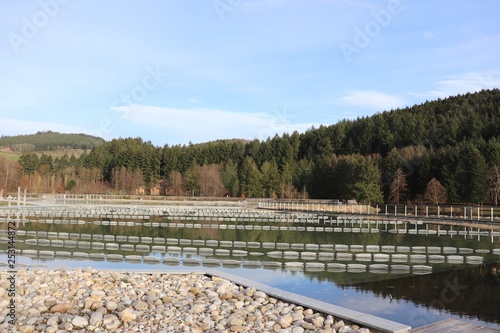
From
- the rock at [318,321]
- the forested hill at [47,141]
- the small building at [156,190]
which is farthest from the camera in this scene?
the forested hill at [47,141]

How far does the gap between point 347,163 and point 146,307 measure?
48913 mm

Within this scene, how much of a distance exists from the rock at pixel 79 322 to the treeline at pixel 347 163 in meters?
42.3

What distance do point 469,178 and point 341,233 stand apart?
26.7 metres

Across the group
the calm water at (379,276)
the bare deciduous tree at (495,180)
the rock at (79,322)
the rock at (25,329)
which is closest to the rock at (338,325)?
the calm water at (379,276)

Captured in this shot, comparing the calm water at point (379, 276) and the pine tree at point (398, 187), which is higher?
the pine tree at point (398, 187)

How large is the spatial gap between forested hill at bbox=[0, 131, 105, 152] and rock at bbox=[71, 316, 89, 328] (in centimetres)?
13780

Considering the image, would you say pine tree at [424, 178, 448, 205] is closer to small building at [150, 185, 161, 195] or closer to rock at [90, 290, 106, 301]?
rock at [90, 290, 106, 301]

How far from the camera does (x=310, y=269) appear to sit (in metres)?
14.2

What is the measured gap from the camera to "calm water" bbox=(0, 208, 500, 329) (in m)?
9.53

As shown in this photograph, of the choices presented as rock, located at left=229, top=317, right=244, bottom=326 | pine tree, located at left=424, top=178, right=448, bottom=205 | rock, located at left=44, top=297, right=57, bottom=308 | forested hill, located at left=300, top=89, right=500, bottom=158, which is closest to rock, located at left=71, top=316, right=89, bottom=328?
rock, located at left=44, top=297, right=57, bottom=308

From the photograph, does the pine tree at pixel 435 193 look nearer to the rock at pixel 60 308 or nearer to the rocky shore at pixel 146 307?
the rocky shore at pixel 146 307

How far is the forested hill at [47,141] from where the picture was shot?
142400mm

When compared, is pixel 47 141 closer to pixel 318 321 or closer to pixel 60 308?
pixel 60 308

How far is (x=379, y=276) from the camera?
13.2 m
